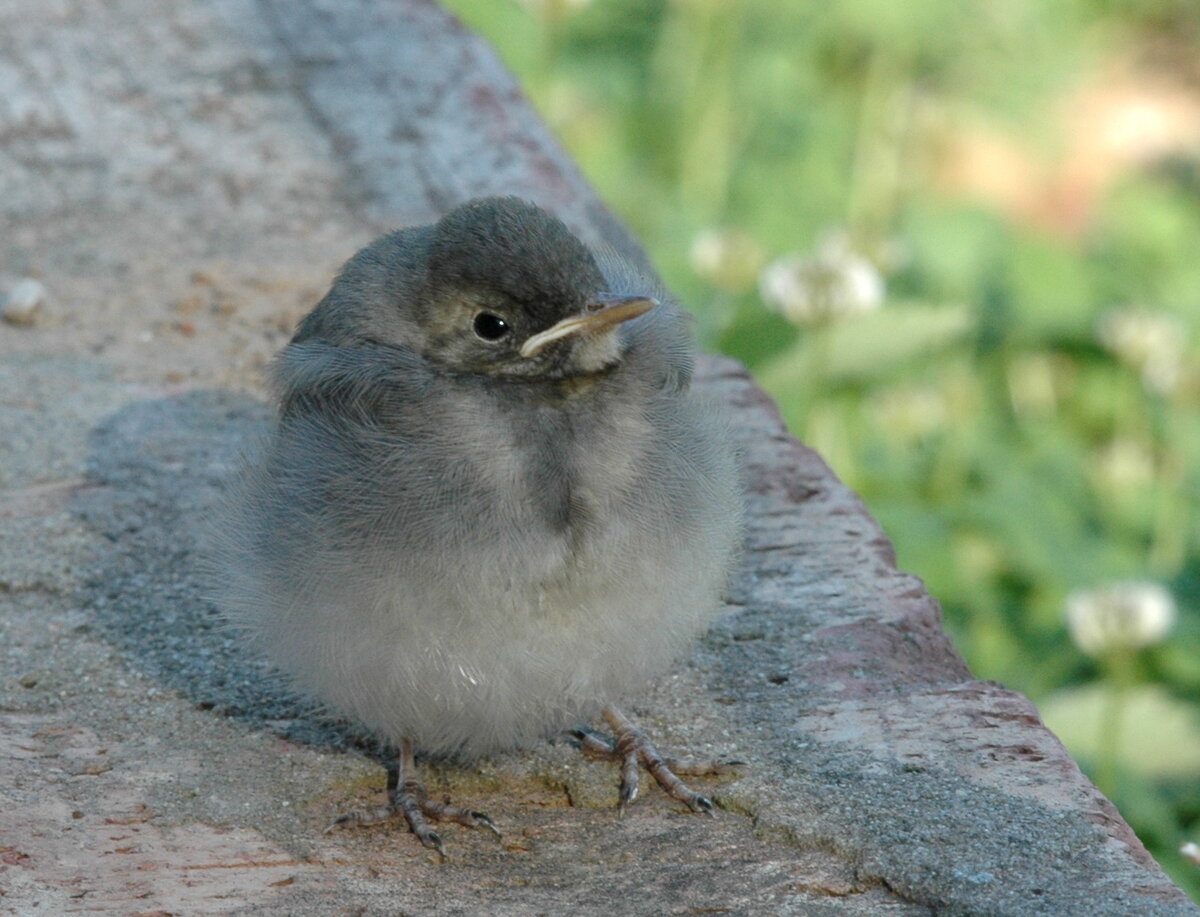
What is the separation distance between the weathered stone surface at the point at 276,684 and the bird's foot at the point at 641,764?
4cm

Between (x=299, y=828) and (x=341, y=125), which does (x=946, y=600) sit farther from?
(x=299, y=828)

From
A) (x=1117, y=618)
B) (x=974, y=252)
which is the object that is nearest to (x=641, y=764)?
(x=1117, y=618)

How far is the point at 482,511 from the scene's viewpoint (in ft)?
10.7

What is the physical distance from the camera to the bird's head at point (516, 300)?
3.36 m

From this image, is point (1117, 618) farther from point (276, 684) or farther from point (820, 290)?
point (276, 684)

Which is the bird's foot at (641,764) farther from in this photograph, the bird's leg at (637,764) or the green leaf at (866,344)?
the green leaf at (866,344)

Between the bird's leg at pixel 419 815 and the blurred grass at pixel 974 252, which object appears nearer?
the bird's leg at pixel 419 815

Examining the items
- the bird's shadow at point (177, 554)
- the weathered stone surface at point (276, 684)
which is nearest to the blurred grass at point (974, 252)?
the weathered stone surface at point (276, 684)

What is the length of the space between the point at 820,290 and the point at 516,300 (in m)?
2.87

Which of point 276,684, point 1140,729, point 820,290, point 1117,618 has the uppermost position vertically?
point 820,290

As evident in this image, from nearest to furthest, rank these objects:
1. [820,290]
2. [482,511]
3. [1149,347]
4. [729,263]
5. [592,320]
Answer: [482,511], [592,320], [820,290], [729,263], [1149,347]

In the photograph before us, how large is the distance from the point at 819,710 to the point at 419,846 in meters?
0.93

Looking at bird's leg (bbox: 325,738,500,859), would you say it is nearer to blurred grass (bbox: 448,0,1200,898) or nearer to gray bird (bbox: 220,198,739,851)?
gray bird (bbox: 220,198,739,851)

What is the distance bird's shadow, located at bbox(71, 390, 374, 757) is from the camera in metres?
3.84
